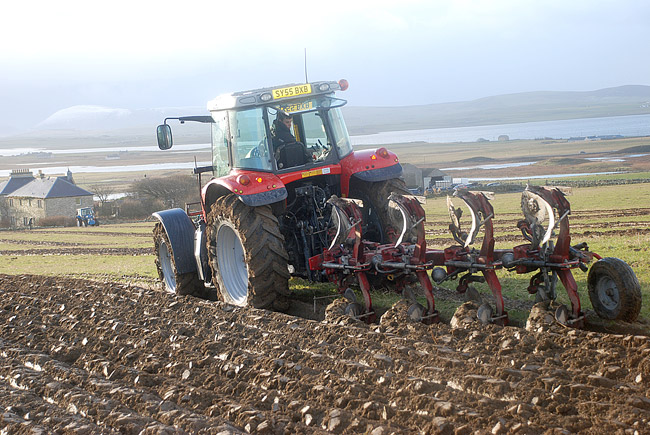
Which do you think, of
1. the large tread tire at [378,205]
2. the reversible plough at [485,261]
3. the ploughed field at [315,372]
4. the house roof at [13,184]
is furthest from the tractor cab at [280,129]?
the house roof at [13,184]

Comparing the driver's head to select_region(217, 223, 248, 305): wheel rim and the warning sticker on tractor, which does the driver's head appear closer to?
the warning sticker on tractor

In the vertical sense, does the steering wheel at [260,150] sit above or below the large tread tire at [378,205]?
above

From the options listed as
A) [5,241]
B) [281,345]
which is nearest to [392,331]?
[281,345]

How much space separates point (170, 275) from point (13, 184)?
58.4 m

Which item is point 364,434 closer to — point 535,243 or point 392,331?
point 392,331

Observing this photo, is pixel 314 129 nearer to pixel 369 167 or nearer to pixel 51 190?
pixel 369 167

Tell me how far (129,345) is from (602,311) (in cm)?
461

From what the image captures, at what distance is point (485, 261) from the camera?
7.28 meters

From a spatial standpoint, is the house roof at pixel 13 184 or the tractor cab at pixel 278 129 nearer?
the tractor cab at pixel 278 129

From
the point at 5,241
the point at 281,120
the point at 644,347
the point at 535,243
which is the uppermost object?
the point at 281,120

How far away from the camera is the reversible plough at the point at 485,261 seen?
274 inches

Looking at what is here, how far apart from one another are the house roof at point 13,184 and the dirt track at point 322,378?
197 feet

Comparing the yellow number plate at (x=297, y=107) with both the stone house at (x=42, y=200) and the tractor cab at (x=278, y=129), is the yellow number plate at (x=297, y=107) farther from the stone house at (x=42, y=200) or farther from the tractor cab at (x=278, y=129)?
the stone house at (x=42, y=200)

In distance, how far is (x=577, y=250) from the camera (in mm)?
7164
